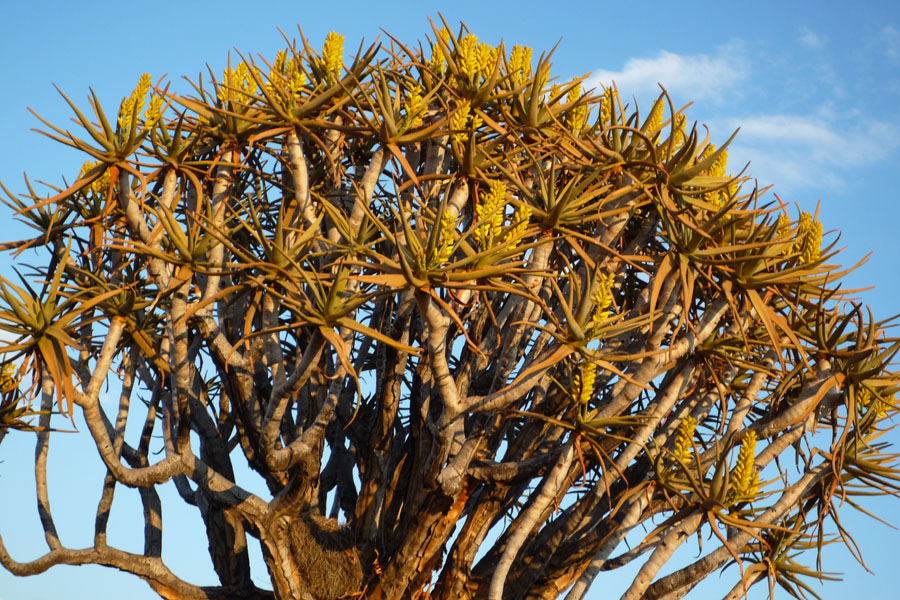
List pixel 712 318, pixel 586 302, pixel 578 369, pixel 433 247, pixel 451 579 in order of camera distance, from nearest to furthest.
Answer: pixel 433 247 → pixel 586 302 → pixel 578 369 → pixel 712 318 → pixel 451 579

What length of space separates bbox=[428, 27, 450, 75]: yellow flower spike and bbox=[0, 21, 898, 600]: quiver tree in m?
0.01

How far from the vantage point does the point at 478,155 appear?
20.3ft

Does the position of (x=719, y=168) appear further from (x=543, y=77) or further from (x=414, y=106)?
(x=414, y=106)

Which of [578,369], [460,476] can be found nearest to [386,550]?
[460,476]

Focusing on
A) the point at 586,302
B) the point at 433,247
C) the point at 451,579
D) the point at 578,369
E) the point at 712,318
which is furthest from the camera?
the point at 451,579

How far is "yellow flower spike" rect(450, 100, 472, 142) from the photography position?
20.0 feet

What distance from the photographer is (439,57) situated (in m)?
6.57

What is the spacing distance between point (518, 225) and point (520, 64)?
6.61 feet

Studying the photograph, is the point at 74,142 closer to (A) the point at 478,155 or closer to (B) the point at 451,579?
(A) the point at 478,155

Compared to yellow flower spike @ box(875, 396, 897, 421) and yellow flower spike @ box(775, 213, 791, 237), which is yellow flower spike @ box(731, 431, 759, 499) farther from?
yellow flower spike @ box(775, 213, 791, 237)

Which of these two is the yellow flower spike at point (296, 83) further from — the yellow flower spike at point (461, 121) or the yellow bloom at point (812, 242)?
the yellow bloom at point (812, 242)

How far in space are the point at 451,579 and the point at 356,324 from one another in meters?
2.48

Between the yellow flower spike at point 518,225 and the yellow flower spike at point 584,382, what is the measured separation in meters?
0.87

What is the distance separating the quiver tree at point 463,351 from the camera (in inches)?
228
